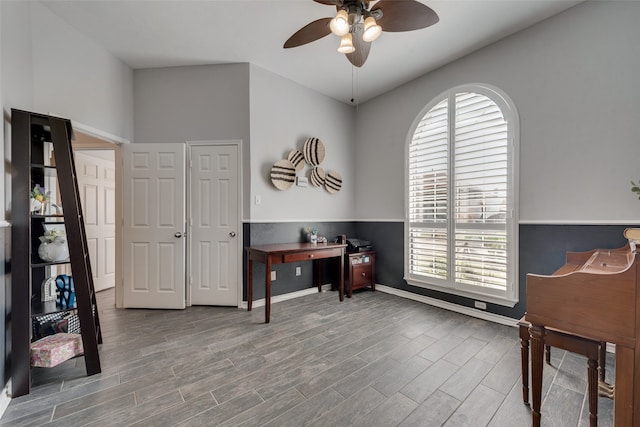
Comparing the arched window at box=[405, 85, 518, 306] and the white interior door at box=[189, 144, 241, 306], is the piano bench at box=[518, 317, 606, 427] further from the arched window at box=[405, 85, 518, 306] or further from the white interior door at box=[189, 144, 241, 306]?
the white interior door at box=[189, 144, 241, 306]

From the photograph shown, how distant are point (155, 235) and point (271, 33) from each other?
2.56 m

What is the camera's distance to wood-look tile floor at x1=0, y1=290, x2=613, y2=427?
1.49 m

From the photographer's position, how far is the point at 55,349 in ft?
5.85

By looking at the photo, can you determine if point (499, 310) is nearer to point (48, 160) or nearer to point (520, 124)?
point (520, 124)

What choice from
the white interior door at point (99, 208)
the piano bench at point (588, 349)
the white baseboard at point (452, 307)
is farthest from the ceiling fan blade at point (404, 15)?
the white interior door at point (99, 208)

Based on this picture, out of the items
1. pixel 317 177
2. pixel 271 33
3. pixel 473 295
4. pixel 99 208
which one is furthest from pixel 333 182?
pixel 99 208

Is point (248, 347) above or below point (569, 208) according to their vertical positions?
below

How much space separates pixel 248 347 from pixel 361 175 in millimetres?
2919

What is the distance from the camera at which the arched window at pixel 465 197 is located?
105 inches

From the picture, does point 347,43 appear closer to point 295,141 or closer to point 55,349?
point 295,141

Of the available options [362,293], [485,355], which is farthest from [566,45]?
[362,293]

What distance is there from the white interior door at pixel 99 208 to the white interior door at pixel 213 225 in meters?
1.78

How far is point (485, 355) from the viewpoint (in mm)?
2107

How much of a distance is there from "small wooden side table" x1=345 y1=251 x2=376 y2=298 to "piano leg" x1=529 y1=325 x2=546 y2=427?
7.60 ft
